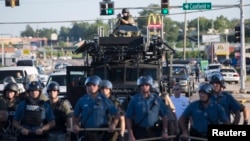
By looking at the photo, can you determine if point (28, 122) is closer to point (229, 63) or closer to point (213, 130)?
point (213, 130)

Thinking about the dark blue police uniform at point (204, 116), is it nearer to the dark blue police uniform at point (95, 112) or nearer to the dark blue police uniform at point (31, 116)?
the dark blue police uniform at point (95, 112)

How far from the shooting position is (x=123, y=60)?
19547 millimetres

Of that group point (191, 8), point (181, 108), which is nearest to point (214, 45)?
point (191, 8)

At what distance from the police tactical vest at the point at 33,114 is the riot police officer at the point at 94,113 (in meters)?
0.55

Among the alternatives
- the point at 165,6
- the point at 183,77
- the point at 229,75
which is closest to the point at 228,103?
the point at 165,6

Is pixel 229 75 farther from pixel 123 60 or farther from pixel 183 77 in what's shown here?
pixel 123 60

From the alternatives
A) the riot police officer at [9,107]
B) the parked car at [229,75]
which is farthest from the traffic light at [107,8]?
the riot police officer at [9,107]

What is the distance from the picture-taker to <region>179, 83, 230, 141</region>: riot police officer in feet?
32.9

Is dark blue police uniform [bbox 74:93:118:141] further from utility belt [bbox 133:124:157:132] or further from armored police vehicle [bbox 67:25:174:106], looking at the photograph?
armored police vehicle [bbox 67:25:174:106]

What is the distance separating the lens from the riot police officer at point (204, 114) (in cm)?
1002

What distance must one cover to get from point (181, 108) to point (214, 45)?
81692 millimetres

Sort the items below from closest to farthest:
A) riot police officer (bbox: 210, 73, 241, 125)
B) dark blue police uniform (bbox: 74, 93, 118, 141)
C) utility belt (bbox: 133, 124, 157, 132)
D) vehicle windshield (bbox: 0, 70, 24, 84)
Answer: dark blue police uniform (bbox: 74, 93, 118, 141) < utility belt (bbox: 133, 124, 157, 132) < riot police officer (bbox: 210, 73, 241, 125) < vehicle windshield (bbox: 0, 70, 24, 84)

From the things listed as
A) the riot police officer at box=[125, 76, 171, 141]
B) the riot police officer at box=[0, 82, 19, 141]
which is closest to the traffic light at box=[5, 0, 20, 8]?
the riot police officer at box=[0, 82, 19, 141]

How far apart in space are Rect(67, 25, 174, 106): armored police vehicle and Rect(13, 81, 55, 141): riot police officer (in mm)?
8212
